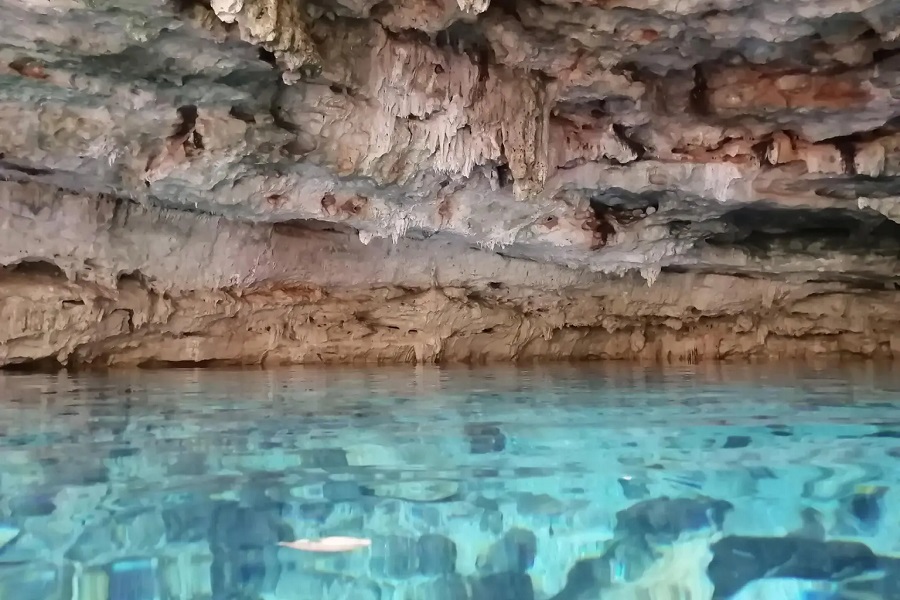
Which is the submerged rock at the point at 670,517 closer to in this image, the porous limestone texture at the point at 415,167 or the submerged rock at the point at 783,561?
the submerged rock at the point at 783,561

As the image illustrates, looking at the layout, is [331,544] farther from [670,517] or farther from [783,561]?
[783,561]

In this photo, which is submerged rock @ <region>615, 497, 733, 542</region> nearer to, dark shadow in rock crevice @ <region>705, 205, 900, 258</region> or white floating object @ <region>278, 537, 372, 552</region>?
white floating object @ <region>278, 537, 372, 552</region>

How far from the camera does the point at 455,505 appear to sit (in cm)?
169

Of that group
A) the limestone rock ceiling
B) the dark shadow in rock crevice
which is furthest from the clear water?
the dark shadow in rock crevice

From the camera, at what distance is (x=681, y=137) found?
5.44 metres

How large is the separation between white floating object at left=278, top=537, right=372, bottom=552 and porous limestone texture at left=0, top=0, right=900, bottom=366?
258cm

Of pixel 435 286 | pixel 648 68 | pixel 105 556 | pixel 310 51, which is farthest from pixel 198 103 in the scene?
pixel 435 286

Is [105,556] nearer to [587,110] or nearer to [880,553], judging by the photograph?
[880,553]

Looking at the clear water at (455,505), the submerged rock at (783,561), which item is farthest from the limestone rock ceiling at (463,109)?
the submerged rock at (783,561)

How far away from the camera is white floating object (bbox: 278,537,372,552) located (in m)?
1.41

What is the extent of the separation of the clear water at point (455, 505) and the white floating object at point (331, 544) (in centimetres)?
2

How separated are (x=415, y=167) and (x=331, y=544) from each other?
12.7 feet

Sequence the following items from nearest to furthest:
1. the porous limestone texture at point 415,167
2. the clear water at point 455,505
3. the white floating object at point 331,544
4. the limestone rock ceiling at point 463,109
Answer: the clear water at point 455,505 → the white floating object at point 331,544 → the limestone rock ceiling at point 463,109 → the porous limestone texture at point 415,167

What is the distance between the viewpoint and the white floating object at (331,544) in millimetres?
1410
